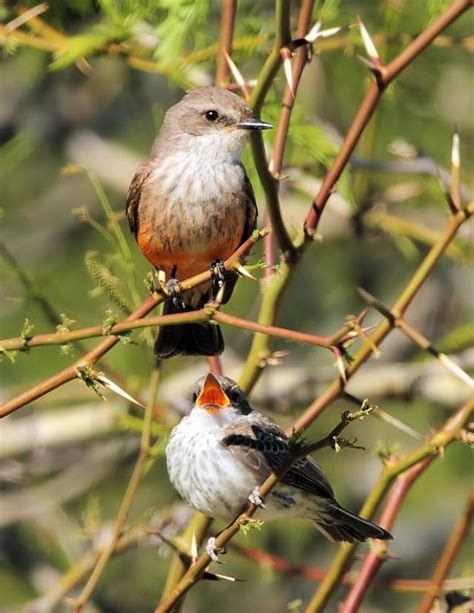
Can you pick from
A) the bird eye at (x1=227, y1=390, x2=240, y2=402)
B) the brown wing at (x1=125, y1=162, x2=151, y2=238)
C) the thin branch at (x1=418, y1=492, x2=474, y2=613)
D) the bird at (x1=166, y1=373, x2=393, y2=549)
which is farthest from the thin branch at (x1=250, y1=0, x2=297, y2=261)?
the brown wing at (x1=125, y1=162, x2=151, y2=238)

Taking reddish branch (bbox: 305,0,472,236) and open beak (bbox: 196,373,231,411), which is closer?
reddish branch (bbox: 305,0,472,236)

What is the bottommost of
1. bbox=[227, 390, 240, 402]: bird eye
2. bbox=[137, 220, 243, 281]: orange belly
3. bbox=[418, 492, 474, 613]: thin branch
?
bbox=[418, 492, 474, 613]: thin branch

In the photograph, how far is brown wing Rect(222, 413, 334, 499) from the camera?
4957 millimetres

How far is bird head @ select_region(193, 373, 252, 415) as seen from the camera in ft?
16.7

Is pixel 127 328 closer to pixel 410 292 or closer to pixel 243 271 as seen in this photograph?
pixel 243 271

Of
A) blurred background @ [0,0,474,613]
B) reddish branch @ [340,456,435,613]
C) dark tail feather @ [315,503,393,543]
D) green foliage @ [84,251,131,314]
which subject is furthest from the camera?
blurred background @ [0,0,474,613]

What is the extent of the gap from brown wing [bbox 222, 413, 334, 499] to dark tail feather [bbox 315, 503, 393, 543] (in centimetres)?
9

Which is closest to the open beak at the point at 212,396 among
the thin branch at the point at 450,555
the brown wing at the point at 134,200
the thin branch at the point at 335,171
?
the brown wing at the point at 134,200

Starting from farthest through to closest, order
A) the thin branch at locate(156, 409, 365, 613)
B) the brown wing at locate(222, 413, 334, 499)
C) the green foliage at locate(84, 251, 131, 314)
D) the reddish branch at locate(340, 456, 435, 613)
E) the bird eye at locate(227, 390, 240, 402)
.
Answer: the bird eye at locate(227, 390, 240, 402), the brown wing at locate(222, 413, 334, 499), the reddish branch at locate(340, 456, 435, 613), the green foliage at locate(84, 251, 131, 314), the thin branch at locate(156, 409, 365, 613)

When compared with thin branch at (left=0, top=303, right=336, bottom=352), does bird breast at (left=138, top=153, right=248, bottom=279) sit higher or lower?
higher

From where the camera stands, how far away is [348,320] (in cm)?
313

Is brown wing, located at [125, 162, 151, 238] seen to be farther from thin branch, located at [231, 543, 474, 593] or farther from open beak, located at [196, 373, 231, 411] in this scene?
thin branch, located at [231, 543, 474, 593]

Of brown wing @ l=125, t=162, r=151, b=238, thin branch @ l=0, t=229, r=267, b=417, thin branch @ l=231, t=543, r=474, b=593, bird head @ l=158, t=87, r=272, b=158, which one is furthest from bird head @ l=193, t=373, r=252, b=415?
thin branch @ l=0, t=229, r=267, b=417

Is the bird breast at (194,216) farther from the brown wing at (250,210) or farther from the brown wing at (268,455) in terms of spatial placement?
the brown wing at (268,455)
